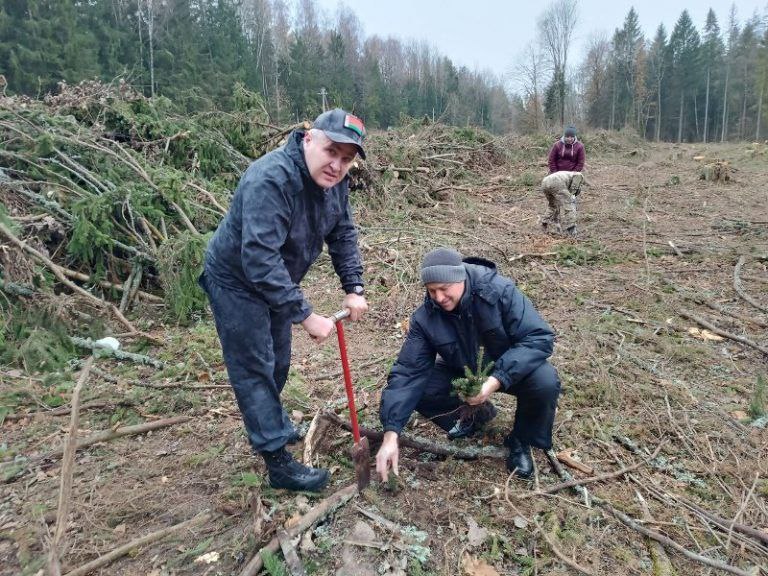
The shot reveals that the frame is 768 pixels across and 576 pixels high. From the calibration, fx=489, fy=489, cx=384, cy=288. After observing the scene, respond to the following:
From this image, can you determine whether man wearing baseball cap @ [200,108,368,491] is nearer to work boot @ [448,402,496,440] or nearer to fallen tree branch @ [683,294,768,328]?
work boot @ [448,402,496,440]

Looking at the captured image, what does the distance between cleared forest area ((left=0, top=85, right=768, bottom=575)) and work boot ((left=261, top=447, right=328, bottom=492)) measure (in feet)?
0.23

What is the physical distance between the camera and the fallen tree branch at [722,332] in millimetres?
4055

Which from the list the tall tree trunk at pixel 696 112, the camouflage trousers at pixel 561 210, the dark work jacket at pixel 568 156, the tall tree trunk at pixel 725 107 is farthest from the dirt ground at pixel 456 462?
the tall tree trunk at pixel 696 112

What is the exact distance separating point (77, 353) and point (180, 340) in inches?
32.4

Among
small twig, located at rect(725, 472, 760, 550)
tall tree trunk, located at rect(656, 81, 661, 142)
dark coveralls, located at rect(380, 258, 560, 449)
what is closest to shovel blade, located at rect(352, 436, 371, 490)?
dark coveralls, located at rect(380, 258, 560, 449)

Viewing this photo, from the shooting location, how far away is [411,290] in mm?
5660

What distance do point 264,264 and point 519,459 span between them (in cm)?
172

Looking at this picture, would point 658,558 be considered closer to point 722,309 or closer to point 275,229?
point 275,229

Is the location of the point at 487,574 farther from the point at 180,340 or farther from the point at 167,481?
the point at 180,340

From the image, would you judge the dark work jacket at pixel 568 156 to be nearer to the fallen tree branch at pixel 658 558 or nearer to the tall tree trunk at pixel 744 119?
the fallen tree branch at pixel 658 558

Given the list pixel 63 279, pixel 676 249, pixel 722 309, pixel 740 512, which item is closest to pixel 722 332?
pixel 722 309

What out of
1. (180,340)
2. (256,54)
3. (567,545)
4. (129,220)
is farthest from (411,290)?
(256,54)

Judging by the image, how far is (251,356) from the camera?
2.29 meters

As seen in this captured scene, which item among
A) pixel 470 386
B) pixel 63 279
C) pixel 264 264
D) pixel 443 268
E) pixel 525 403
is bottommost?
pixel 525 403
